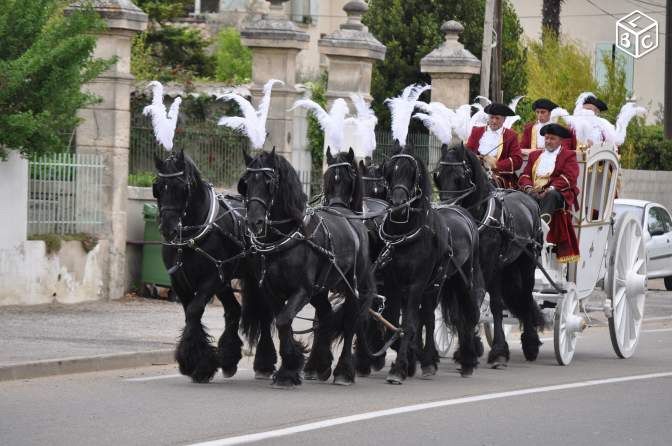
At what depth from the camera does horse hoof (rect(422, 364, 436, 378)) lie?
13.9m

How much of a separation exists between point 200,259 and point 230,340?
820mm

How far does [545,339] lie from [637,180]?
680 inches

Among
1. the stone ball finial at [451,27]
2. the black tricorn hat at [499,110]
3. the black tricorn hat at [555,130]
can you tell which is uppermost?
the stone ball finial at [451,27]

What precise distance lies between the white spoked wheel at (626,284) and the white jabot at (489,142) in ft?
5.54

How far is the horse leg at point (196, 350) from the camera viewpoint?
494 inches

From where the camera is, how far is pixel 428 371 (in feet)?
45.8

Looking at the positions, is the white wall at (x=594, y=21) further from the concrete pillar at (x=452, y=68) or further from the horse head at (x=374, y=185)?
the horse head at (x=374, y=185)

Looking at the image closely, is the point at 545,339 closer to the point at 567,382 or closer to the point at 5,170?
the point at 567,382

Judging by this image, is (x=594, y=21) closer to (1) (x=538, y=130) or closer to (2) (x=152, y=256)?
(2) (x=152, y=256)

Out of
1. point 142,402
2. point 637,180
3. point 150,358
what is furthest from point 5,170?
point 637,180

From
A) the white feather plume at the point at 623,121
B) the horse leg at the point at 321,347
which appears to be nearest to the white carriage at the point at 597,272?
the white feather plume at the point at 623,121

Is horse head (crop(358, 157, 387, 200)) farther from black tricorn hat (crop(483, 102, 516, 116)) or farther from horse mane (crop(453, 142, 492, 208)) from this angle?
black tricorn hat (crop(483, 102, 516, 116))

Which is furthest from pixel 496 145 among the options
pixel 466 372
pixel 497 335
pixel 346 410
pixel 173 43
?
pixel 173 43

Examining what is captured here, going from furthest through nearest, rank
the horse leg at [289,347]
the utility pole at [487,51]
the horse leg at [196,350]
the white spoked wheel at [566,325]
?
the utility pole at [487,51] < the white spoked wheel at [566,325] < the horse leg at [196,350] < the horse leg at [289,347]
